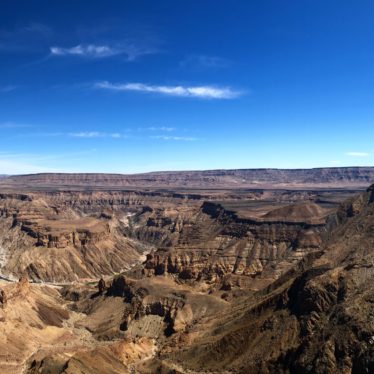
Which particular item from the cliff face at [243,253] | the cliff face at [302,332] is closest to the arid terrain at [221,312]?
the cliff face at [302,332]

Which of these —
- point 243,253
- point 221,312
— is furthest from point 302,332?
point 243,253

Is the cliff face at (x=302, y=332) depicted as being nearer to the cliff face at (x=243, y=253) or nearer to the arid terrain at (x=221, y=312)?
the arid terrain at (x=221, y=312)

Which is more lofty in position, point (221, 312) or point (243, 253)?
point (243, 253)

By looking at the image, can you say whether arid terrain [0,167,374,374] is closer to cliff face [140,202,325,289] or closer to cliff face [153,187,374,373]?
cliff face [153,187,374,373]

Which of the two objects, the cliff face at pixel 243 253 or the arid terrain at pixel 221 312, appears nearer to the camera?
the arid terrain at pixel 221 312

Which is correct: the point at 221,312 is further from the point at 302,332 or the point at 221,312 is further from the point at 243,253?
the point at 243,253

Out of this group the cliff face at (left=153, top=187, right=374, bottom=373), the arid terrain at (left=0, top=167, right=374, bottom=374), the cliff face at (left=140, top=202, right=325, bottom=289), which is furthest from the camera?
the cliff face at (left=140, top=202, right=325, bottom=289)

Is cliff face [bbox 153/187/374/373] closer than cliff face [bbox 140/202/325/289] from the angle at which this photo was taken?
Yes

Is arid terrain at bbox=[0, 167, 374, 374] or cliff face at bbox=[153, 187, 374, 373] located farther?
arid terrain at bbox=[0, 167, 374, 374]

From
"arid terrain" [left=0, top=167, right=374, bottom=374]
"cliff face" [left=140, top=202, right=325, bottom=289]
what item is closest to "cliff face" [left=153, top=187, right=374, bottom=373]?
"arid terrain" [left=0, top=167, right=374, bottom=374]

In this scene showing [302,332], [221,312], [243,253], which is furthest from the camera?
[243,253]

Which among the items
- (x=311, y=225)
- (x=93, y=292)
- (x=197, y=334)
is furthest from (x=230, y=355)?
(x=311, y=225)

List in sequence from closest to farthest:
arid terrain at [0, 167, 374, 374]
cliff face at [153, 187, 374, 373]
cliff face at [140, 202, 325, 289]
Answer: cliff face at [153, 187, 374, 373]
arid terrain at [0, 167, 374, 374]
cliff face at [140, 202, 325, 289]
